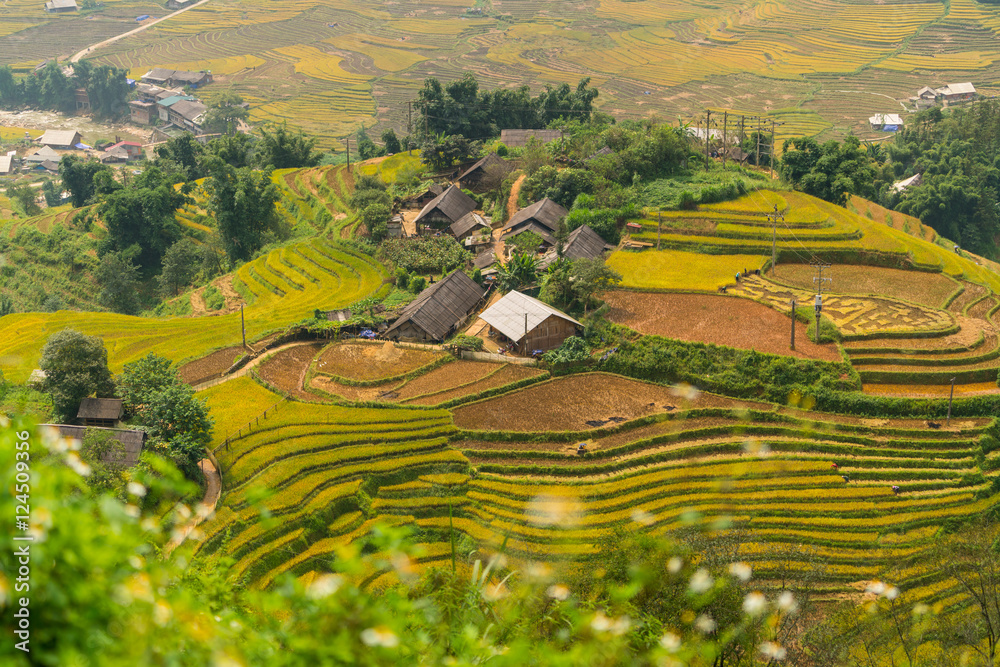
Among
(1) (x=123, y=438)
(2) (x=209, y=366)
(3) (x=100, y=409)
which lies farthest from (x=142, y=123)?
(1) (x=123, y=438)

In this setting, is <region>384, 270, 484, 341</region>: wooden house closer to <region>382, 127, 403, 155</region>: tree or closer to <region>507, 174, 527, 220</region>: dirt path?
<region>507, 174, 527, 220</region>: dirt path

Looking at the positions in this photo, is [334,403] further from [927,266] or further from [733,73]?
[733,73]

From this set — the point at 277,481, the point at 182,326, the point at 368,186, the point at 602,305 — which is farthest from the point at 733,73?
the point at 277,481

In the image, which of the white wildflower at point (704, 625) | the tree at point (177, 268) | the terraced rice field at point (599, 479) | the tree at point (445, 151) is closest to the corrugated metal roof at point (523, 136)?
the tree at point (445, 151)

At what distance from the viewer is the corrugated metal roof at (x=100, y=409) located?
25219 mm

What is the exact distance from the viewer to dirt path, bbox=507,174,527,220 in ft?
157

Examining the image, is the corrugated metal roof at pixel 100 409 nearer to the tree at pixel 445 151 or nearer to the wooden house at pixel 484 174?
the wooden house at pixel 484 174

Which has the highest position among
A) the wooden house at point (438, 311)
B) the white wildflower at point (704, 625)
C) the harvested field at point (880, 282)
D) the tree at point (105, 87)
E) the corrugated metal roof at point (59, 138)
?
the tree at point (105, 87)

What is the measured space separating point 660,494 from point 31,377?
72.5 ft

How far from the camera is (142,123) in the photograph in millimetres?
85812

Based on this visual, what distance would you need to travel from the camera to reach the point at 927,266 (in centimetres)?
3756

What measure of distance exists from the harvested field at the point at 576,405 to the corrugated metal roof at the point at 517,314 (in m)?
2.78

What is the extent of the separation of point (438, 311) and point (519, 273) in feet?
15.9

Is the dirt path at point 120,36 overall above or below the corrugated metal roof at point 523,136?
above
